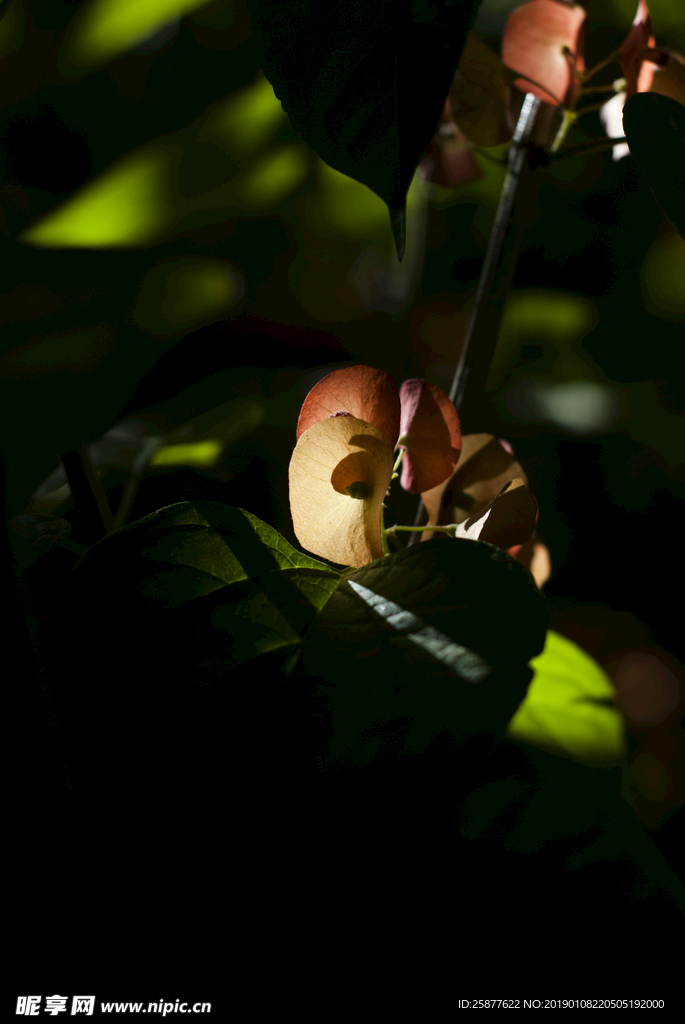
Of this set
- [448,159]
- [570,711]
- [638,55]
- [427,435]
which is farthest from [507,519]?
[448,159]

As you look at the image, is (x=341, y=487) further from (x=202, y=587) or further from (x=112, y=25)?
(x=112, y=25)

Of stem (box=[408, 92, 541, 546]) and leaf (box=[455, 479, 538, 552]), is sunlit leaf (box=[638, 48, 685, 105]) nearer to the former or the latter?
stem (box=[408, 92, 541, 546])

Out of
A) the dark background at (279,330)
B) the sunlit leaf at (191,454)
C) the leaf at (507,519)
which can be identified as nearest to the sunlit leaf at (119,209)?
the dark background at (279,330)

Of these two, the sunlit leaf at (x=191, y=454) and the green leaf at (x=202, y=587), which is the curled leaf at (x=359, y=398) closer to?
the green leaf at (x=202, y=587)

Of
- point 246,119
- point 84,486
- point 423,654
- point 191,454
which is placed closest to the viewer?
point 423,654

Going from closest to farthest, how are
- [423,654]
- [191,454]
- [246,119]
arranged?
[423,654], [191,454], [246,119]

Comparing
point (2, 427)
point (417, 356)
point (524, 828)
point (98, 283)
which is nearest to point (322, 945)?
point (524, 828)

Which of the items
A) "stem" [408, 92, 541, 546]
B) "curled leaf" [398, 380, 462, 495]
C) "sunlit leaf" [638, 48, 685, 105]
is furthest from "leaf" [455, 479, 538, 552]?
"sunlit leaf" [638, 48, 685, 105]
